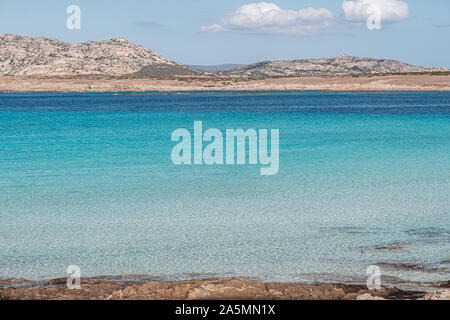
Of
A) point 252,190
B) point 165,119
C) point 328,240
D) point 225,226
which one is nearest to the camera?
point 328,240

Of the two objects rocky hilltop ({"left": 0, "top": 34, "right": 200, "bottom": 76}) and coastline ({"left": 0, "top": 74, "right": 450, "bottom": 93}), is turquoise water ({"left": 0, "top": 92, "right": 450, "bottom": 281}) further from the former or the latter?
rocky hilltop ({"left": 0, "top": 34, "right": 200, "bottom": 76})

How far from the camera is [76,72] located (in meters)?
165

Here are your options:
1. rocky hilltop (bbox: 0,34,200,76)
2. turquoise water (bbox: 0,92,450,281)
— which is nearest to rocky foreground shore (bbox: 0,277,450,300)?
turquoise water (bbox: 0,92,450,281)

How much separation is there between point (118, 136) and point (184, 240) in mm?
21815

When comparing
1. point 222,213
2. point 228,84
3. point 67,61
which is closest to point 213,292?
point 222,213

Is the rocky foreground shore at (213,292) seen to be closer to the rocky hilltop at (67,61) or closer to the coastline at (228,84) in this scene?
the coastline at (228,84)

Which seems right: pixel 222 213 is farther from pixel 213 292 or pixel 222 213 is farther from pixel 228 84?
pixel 228 84

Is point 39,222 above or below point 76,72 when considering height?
below

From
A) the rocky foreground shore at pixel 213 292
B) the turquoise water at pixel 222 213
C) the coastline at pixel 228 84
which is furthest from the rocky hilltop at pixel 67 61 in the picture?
the rocky foreground shore at pixel 213 292

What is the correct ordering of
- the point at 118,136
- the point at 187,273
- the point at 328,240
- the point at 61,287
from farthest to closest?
the point at 118,136, the point at 328,240, the point at 187,273, the point at 61,287

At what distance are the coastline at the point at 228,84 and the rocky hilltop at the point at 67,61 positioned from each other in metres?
A: 39.4

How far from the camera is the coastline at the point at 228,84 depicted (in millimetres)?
102250

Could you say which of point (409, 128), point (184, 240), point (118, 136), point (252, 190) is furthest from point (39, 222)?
point (409, 128)

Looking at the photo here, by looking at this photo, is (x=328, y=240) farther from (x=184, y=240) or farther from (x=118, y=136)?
(x=118, y=136)
